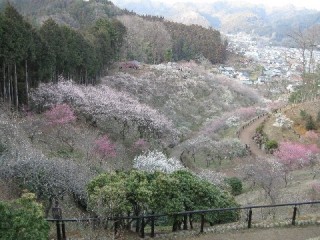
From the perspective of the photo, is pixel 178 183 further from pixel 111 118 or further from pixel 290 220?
pixel 111 118

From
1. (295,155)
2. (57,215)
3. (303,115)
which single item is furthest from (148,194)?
(303,115)

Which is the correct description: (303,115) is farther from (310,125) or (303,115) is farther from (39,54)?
(39,54)

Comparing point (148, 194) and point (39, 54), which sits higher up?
point (39, 54)

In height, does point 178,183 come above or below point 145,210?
above

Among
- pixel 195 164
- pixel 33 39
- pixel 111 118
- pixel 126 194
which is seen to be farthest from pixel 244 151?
pixel 126 194

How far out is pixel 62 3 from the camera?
9912cm

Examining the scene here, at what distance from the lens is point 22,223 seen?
29.8ft

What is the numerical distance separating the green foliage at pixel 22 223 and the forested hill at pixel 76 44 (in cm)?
2318

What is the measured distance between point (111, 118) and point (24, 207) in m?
27.9

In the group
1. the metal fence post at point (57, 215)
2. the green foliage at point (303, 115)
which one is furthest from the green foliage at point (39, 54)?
the green foliage at point (303, 115)

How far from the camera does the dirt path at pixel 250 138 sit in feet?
134

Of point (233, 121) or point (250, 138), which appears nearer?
point (250, 138)

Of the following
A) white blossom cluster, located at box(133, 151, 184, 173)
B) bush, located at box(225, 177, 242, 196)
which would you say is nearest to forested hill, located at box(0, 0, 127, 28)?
white blossom cluster, located at box(133, 151, 184, 173)

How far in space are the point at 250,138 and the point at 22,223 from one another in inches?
1557
